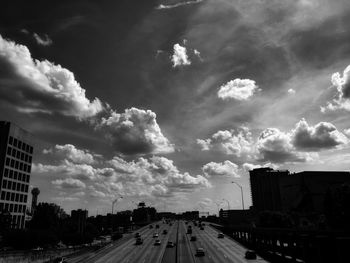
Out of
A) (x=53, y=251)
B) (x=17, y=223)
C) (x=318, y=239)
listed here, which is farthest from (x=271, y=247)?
(x=17, y=223)

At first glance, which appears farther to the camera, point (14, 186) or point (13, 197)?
point (14, 186)

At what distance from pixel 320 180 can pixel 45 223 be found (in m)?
144

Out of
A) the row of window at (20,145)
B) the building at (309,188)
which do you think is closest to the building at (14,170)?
the row of window at (20,145)

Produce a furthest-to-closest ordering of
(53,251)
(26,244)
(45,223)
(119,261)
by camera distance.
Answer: (45,223), (26,244), (53,251), (119,261)

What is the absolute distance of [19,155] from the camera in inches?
5049

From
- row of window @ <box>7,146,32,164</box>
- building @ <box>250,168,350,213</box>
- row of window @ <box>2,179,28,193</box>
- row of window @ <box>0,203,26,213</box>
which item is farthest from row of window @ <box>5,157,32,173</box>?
building @ <box>250,168,350,213</box>

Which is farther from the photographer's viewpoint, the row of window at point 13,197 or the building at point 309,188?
the building at point 309,188

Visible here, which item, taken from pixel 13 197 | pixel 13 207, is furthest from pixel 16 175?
pixel 13 207

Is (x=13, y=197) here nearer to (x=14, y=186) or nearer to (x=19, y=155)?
(x=14, y=186)

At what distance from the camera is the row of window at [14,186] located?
11716cm

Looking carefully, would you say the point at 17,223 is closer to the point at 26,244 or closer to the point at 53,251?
the point at 26,244

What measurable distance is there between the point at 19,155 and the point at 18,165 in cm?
382

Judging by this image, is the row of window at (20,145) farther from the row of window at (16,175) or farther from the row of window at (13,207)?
the row of window at (13,207)

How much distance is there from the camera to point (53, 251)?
66812mm
